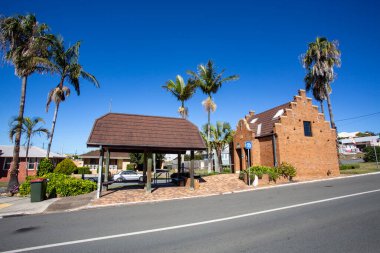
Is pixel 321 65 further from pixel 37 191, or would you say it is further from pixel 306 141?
pixel 37 191

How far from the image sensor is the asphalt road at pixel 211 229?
521 cm

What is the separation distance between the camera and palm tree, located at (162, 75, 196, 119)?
2771 cm

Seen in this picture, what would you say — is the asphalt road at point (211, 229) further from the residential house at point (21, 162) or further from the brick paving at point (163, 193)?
the residential house at point (21, 162)

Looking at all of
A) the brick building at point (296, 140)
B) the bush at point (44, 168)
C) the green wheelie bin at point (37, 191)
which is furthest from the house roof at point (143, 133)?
the brick building at point (296, 140)

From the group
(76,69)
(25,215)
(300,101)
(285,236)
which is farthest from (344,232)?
(76,69)

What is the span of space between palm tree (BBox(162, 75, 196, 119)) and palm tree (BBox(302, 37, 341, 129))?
16.3 meters

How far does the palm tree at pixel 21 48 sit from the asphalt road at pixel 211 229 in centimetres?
1107

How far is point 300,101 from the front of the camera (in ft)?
76.4

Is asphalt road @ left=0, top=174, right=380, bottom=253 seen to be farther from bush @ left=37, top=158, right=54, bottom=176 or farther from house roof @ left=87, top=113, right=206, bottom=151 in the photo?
bush @ left=37, top=158, right=54, bottom=176

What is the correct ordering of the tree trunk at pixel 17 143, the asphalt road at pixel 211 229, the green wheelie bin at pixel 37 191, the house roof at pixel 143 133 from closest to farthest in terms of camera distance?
the asphalt road at pixel 211 229, the green wheelie bin at pixel 37 191, the house roof at pixel 143 133, the tree trunk at pixel 17 143

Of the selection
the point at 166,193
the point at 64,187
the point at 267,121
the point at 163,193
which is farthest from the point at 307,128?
the point at 64,187

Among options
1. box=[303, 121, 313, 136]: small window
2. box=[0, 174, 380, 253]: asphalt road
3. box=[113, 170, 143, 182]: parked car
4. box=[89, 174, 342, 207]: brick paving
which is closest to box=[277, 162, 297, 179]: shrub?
box=[89, 174, 342, 207]: brick paving

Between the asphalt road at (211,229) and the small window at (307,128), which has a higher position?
the small window at (307,128)

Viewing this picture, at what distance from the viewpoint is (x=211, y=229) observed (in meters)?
6.54
